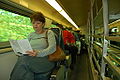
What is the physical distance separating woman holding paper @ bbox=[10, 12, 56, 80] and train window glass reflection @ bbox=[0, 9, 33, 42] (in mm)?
572

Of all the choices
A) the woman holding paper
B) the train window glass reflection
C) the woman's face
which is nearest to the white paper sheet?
the woman holding paper

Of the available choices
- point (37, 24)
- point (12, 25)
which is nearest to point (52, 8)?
point (12, 25)

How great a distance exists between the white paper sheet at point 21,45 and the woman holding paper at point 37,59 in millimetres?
64

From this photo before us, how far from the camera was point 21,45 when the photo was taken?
69.0 inches

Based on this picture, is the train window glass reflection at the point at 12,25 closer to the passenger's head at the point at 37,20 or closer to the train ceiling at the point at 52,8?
the train ceiling at the point at 52,8

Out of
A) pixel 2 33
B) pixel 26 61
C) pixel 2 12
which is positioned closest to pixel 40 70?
pixel 26 61

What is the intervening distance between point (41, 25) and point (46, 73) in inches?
27.6

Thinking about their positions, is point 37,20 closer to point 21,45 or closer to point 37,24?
point 37,24

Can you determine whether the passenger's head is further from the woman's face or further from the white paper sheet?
the white paper sheet

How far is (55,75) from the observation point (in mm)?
1859

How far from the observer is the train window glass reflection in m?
2.32

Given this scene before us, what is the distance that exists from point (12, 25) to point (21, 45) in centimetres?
105

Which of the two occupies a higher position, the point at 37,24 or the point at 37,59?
the point at 37,24

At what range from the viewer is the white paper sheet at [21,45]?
5.67ft
